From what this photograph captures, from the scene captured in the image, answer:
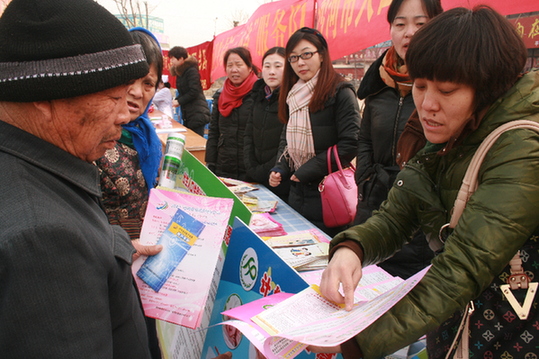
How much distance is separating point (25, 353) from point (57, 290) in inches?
3.9

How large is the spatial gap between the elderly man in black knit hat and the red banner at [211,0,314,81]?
376 cm

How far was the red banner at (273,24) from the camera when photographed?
13.8ft

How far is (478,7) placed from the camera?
2.66ft

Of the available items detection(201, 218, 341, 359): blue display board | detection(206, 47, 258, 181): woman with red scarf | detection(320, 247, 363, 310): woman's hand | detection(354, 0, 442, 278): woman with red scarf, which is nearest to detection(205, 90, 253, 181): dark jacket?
detection(206, 47, 258, 181): woman with red scarf

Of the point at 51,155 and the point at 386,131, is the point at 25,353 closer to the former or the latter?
the point at 51,155

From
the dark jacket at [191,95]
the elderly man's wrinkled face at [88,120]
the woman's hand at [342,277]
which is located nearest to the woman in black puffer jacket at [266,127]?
the woman's hand at [342,277]

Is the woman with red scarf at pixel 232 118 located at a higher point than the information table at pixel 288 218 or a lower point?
higher

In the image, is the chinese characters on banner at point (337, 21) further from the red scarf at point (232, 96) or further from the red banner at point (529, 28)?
the red scarf at point (232, 96)

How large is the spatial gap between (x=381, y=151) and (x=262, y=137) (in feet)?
4.18

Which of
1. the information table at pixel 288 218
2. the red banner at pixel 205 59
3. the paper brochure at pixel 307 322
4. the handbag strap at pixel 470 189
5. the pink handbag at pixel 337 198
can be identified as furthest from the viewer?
the red banner at pixel 205 59

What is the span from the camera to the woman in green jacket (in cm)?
73

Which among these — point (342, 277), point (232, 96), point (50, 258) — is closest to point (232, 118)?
point (232, 96)

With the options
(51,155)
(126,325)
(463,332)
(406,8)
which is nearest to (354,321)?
(463,332)

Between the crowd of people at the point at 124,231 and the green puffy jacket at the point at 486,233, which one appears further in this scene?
the green puffy jacket at the point at 486,233
